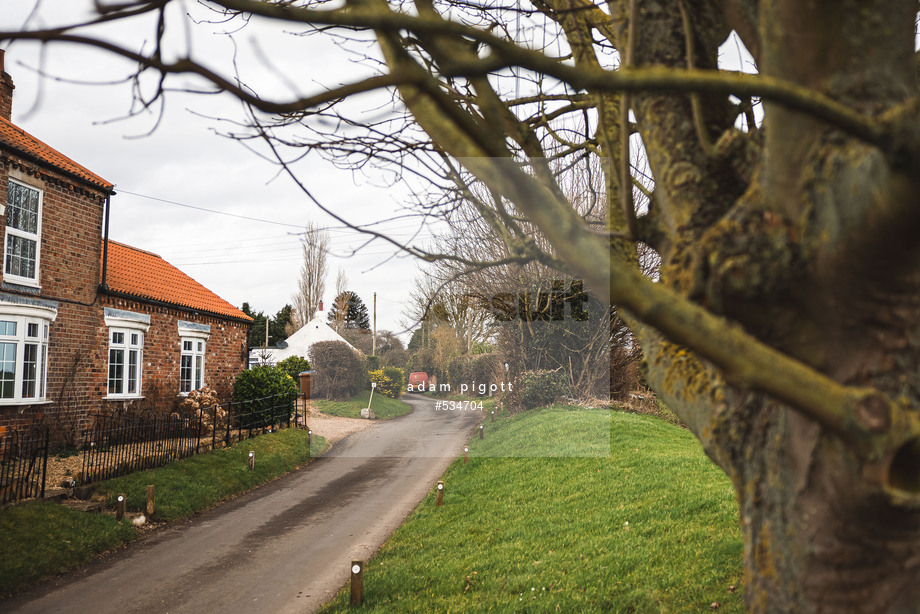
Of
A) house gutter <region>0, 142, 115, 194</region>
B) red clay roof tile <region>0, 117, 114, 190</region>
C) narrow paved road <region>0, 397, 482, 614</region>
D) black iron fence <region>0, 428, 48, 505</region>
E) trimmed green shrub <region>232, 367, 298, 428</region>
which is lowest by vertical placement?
narrow paved road <region>0, 397, 482, 614</region>

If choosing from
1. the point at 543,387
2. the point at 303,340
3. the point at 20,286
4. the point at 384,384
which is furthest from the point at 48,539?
the point at 303,340

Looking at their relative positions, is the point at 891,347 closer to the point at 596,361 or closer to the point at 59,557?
A: the point at 59,557

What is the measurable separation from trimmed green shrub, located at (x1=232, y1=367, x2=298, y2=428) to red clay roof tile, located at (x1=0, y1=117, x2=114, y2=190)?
21.6 feet

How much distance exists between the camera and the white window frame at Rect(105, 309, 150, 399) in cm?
1516

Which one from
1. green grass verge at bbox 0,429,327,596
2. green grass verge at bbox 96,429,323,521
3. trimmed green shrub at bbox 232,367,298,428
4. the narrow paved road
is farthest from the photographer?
trimmed green shrub at bbox 232,367,298,428

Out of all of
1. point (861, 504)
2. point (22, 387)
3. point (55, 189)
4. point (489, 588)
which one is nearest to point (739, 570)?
point (489, 588)

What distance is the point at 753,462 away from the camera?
7.94 ft

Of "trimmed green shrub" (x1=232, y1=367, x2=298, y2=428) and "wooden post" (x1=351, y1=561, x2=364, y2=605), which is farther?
"trimmed green shrub" (x1=232, y1=367, x2=298, y2=428)

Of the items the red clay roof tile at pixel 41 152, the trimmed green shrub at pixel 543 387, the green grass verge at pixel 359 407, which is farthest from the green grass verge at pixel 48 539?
the green grass verge at pixel 359 407

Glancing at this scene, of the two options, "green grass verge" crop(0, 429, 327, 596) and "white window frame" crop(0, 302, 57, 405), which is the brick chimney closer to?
"white window frame" crop(0, 302, 57, 405)

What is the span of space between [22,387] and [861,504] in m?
14.9

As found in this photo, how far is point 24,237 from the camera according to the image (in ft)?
41.5

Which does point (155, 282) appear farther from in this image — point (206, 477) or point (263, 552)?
point (263, 552)

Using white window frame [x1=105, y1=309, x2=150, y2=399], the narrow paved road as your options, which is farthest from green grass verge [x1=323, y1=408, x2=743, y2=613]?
white window frame [x1=105, y1=309, x2=150, y2=399]
